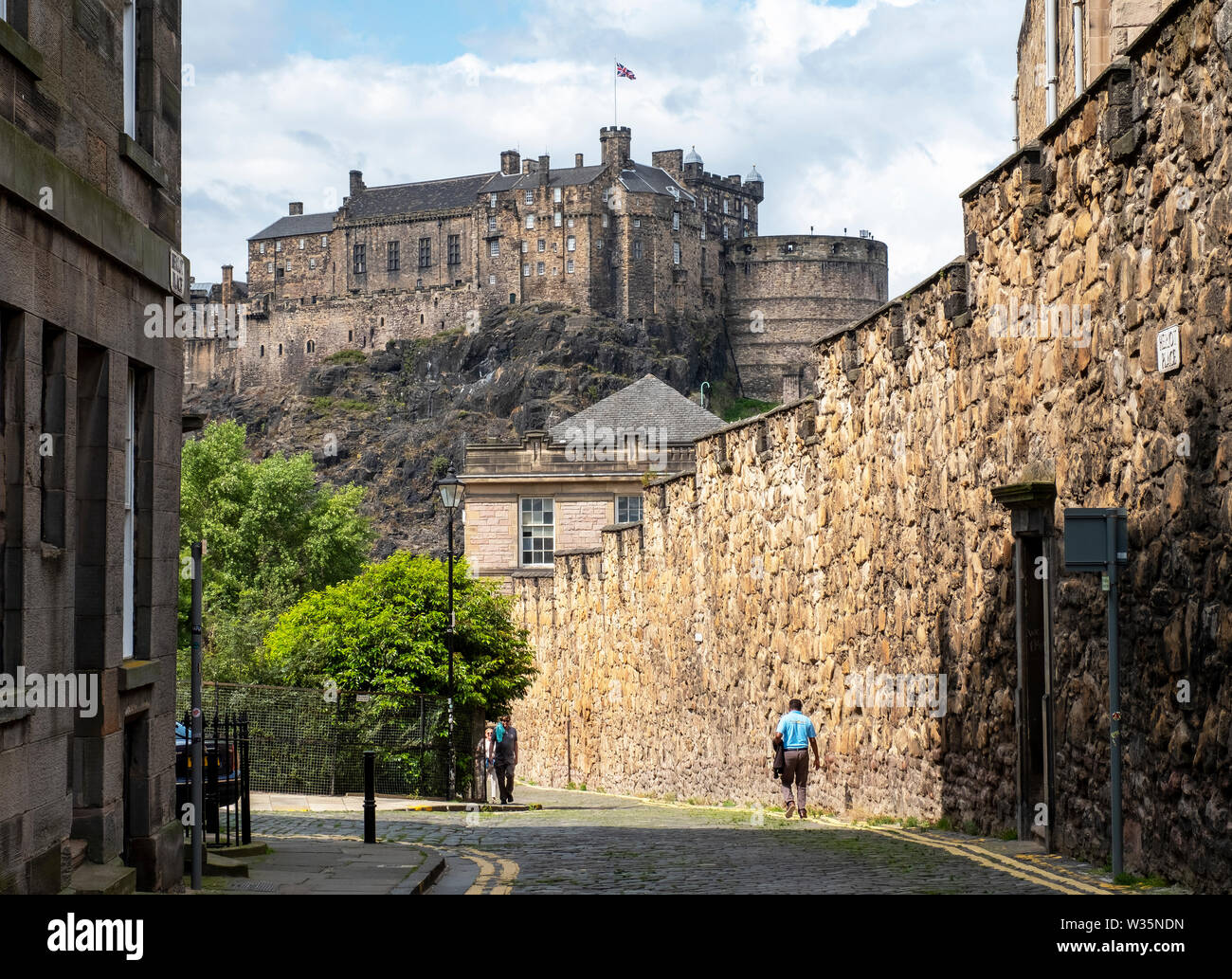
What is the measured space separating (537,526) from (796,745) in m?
28.4

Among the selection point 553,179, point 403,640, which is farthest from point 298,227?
point 403,640

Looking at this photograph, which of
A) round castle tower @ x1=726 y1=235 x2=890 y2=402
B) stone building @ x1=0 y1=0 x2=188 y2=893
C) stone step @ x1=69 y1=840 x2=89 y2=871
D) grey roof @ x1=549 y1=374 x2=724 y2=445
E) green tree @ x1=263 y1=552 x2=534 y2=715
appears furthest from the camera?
round castle tower @ x1=726 y1=235 x2=890 y2=402

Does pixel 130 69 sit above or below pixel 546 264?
below

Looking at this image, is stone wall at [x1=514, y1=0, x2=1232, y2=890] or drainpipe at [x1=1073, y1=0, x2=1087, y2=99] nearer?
stone wall at [x1=514, y1=0, x2=1232, y2=890]

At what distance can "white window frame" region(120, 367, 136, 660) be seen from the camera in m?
10.3

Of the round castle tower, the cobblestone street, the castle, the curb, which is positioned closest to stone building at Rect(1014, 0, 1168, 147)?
the cobblestone street

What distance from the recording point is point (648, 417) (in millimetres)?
50000

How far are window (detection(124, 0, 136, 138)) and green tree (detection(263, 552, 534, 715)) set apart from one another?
17.3 metres

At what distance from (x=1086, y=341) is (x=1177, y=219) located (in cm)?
180

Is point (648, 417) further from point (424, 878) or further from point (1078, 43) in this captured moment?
point (424, 878)

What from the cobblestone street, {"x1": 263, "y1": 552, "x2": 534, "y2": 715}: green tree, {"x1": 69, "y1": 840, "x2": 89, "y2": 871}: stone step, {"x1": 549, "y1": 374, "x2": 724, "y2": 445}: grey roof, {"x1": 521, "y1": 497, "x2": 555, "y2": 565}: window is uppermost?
{"x1": 549, "y1": 374, "x2": 724, "y2": 445}: grey roof

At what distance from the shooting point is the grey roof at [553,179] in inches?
4973

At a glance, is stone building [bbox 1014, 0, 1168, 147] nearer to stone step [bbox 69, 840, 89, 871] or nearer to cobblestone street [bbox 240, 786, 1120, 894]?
cobblestone street [bbox 240, 786, 1120, 894]
